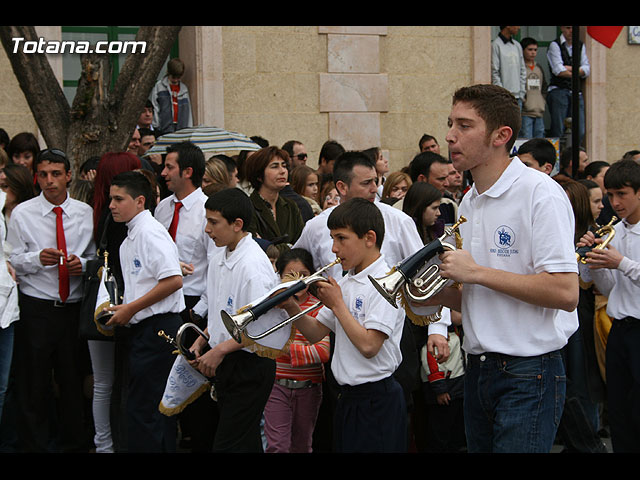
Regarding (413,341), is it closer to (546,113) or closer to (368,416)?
(368,416)

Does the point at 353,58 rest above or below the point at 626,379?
above

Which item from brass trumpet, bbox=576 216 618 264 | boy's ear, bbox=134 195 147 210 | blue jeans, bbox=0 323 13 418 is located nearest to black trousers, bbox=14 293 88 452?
blue jeans, bbox=0 323 13 418

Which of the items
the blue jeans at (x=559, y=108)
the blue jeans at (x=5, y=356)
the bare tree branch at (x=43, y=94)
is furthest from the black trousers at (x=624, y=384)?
the blue jeans at (x=559, y=108)

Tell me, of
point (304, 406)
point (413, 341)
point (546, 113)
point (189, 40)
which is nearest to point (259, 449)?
point (304, 406)

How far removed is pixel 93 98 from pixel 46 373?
2.75 meters

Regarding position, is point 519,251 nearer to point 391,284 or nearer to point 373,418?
point 391,284

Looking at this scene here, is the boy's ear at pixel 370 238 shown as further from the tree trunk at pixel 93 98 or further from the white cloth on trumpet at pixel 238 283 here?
the tree trunk at pixel 93 98

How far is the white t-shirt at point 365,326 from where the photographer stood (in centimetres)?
466

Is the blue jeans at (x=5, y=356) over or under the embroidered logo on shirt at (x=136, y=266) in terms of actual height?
under

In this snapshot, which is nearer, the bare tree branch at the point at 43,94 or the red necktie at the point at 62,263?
the red necktie at the point at 62,263

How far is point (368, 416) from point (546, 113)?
10952 millimetres

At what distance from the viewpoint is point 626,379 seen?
19.2ft
